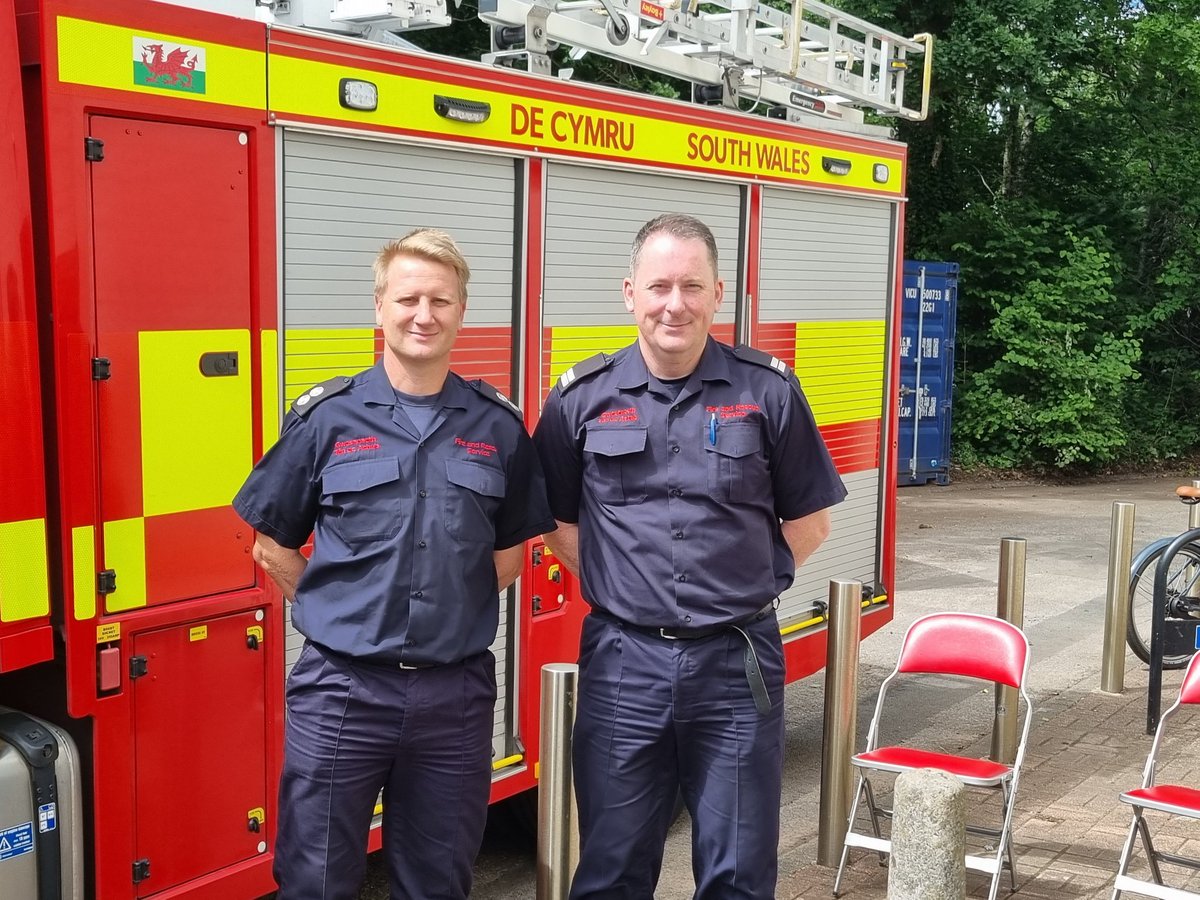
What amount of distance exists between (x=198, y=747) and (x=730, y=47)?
3.66m

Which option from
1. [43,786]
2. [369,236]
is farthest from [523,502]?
[43,786]

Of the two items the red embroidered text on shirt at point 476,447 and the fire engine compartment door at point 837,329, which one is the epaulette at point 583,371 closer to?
the red embroidered text on shirt at point 476,447

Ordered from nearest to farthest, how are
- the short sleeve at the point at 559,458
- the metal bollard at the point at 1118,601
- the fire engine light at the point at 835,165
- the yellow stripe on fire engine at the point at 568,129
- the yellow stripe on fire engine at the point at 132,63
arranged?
the yellow stripe on fire engine at the point at 132,63
the short sleeve at the point at 559,458
the yellow stripe on fire engine at the point at 568,129
the fire engine light at the point at 835,165
the metal bollard at the point at 1118,601

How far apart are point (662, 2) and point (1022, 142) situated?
1539cm

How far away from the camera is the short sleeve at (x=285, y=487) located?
3.29 metres

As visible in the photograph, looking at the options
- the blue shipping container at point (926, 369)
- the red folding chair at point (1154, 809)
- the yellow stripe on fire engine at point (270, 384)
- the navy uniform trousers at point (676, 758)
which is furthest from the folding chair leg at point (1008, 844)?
the blue shipping container at point (926, 369)

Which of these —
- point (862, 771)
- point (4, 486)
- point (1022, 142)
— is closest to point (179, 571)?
point (4, 486)

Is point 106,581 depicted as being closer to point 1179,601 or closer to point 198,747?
point 198,747

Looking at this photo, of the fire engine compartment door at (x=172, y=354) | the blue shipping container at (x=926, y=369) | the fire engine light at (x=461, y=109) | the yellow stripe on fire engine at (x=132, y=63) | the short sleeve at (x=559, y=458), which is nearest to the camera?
the yellow stripe on fire engine at (x=132, y=63)

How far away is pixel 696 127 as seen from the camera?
555 cm

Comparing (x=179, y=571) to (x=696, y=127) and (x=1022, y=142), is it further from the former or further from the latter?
(x=1022, y=142)

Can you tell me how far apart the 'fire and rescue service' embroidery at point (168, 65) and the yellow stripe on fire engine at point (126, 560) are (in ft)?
3.49

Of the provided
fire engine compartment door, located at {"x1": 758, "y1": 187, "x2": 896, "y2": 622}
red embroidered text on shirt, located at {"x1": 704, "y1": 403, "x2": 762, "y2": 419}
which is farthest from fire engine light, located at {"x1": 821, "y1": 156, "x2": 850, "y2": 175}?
red embroidered text on shirt, located at {"x1": 704, "y1": 403, "x2": 762, "y2": 419}

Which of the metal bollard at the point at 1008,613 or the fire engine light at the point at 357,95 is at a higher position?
the fire engine light at the point at 357,95
